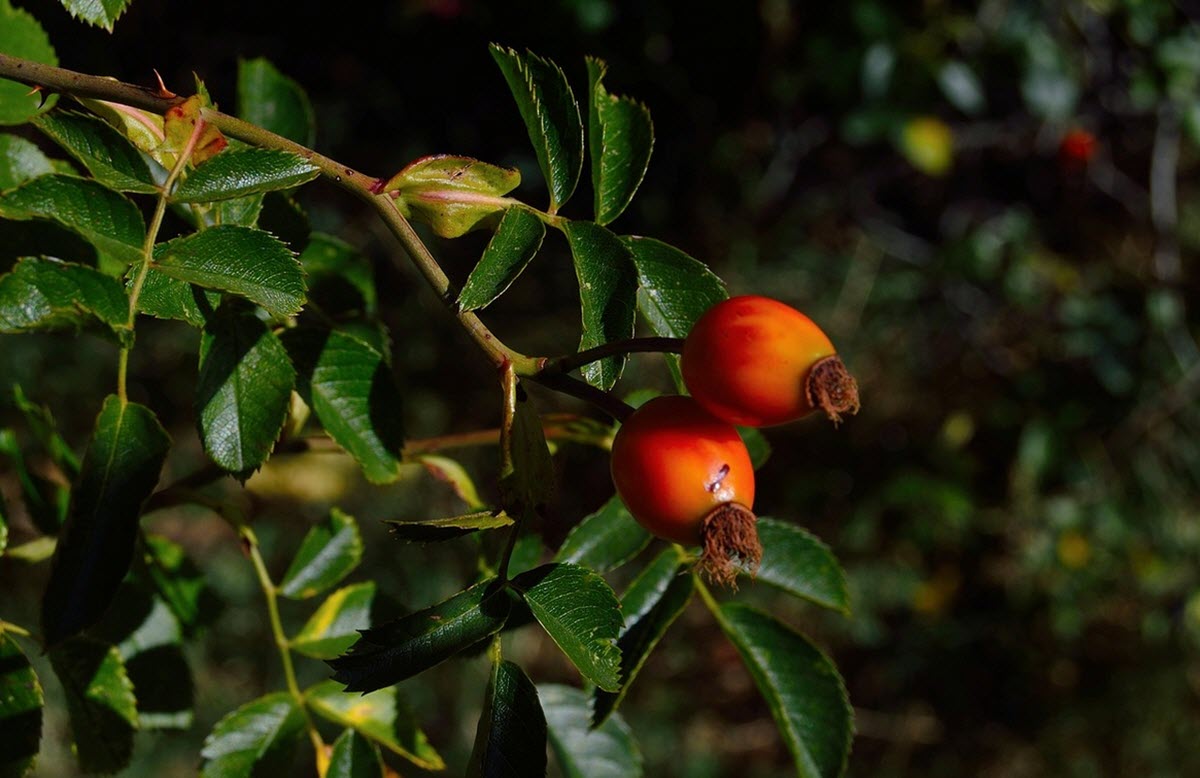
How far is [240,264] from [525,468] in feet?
1.04

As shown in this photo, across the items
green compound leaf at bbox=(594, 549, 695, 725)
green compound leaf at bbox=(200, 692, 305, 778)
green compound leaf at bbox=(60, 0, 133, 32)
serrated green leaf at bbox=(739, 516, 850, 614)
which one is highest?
green compound leaf at bbox=(60, 0, 133, 32)

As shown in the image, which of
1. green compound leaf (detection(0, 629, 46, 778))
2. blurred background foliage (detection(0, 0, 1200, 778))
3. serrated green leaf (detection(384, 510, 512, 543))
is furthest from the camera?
blurred background foliage (detection(0, 0, 1200, 778))

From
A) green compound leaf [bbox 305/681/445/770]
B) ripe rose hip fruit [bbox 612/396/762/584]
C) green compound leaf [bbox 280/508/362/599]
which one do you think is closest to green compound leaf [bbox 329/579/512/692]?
ripe rose hip fruit [bbox 612/396/762/584]

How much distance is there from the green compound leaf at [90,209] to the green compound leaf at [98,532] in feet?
0.48

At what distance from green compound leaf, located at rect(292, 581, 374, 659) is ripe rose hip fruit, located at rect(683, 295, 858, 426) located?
0.62 metres

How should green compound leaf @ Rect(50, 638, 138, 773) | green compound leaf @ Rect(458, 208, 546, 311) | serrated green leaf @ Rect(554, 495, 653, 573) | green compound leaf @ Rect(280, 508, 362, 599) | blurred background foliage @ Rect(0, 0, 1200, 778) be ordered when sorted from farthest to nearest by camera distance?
1. blurred background foliage @ Rect(0, 0, 1200, 778)
2. green compound leaf @ Rect(280, 508, 362, 599)
3. serrated green leaf @ Rect(554, 495, 653, 573)
4. green compound leaf @ Rect(50, 638, 138, 773)
5. green compound leaf @ Rect(458, 208, 546, 311)

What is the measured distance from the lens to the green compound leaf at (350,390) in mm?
1059

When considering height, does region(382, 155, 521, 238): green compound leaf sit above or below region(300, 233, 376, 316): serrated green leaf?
above

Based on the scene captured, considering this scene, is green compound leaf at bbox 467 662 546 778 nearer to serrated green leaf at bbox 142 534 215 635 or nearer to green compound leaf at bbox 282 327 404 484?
green compound leaf at bbox 282 327 404 484

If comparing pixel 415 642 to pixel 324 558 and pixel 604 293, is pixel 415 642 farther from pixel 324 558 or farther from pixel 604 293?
pixel 324 558

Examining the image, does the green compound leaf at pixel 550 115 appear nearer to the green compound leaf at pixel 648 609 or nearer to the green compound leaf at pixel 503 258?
the green compound leaf at pixel 503 258

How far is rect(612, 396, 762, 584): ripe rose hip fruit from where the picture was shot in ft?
2.71

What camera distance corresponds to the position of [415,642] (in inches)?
32.3

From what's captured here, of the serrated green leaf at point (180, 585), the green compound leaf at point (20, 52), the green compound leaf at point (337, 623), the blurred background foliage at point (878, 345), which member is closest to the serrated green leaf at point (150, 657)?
the serrated green leaf at point (180, 585)
